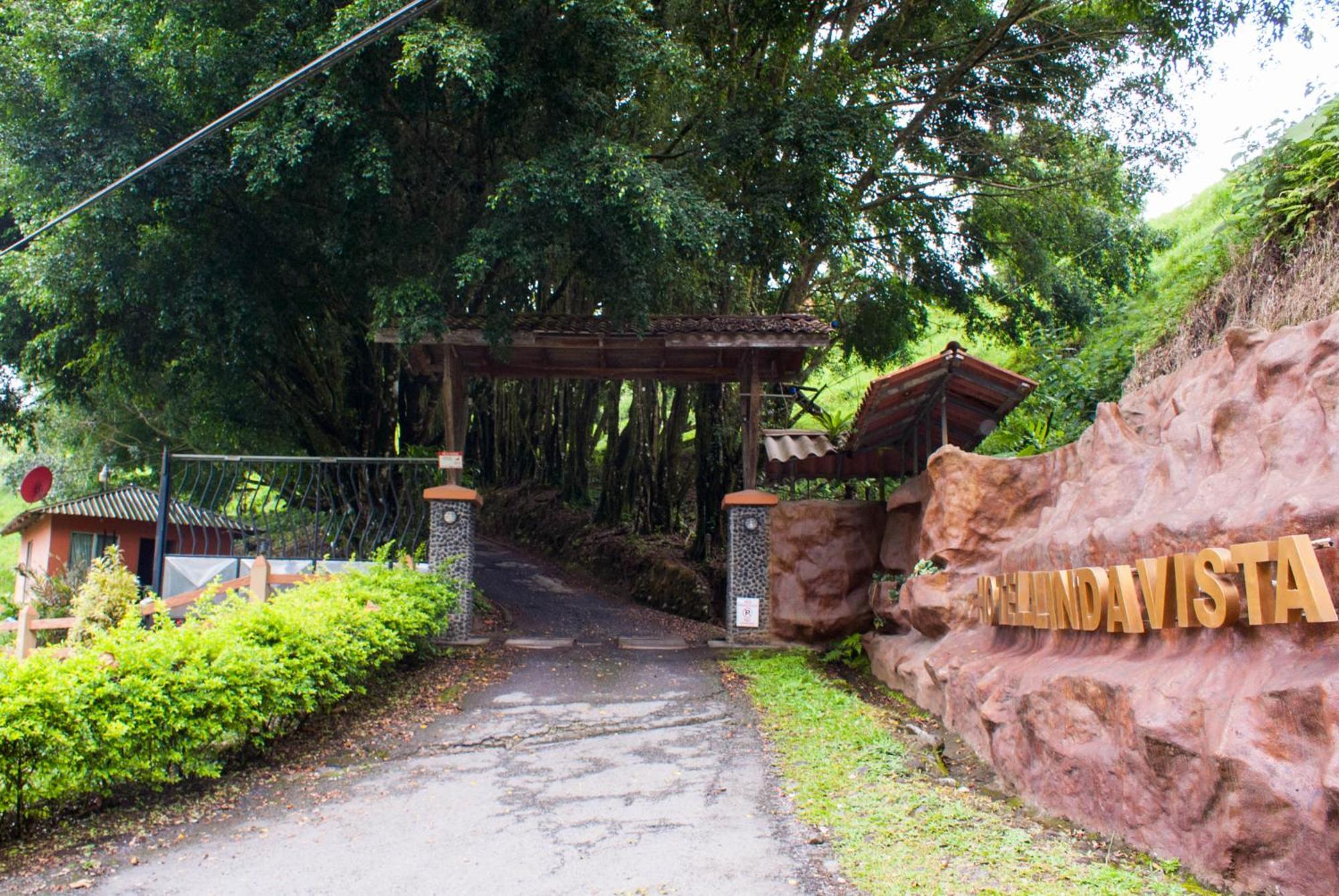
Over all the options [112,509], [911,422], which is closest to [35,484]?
[112,509]

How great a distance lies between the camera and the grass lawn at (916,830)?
3.95 metres

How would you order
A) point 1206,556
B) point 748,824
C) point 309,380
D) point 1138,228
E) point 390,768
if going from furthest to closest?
point 1138,228
point 309,380
point 390,768
point 748,824
point 1206,556

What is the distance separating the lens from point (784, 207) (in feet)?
36.3

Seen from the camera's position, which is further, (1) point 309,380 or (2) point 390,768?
(1) point 309,380

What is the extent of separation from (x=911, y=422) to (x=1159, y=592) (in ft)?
19.3

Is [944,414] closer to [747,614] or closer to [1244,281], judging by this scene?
[1244,281]

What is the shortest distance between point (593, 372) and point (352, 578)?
14.6 feet

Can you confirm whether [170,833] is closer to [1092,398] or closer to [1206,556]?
[1206,556]

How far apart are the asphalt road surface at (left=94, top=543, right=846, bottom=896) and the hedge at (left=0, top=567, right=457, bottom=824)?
0.57 m

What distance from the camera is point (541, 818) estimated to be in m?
5.23

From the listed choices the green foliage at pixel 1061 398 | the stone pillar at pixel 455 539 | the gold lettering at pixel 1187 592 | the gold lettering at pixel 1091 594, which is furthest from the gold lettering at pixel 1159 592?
the stone pillar at pixel 455 539

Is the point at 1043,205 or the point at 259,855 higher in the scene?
the point at 1043,205

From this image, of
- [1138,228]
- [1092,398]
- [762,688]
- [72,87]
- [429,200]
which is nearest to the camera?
[762,688]

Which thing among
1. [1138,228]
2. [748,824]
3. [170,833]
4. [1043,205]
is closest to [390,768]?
[170,833]
